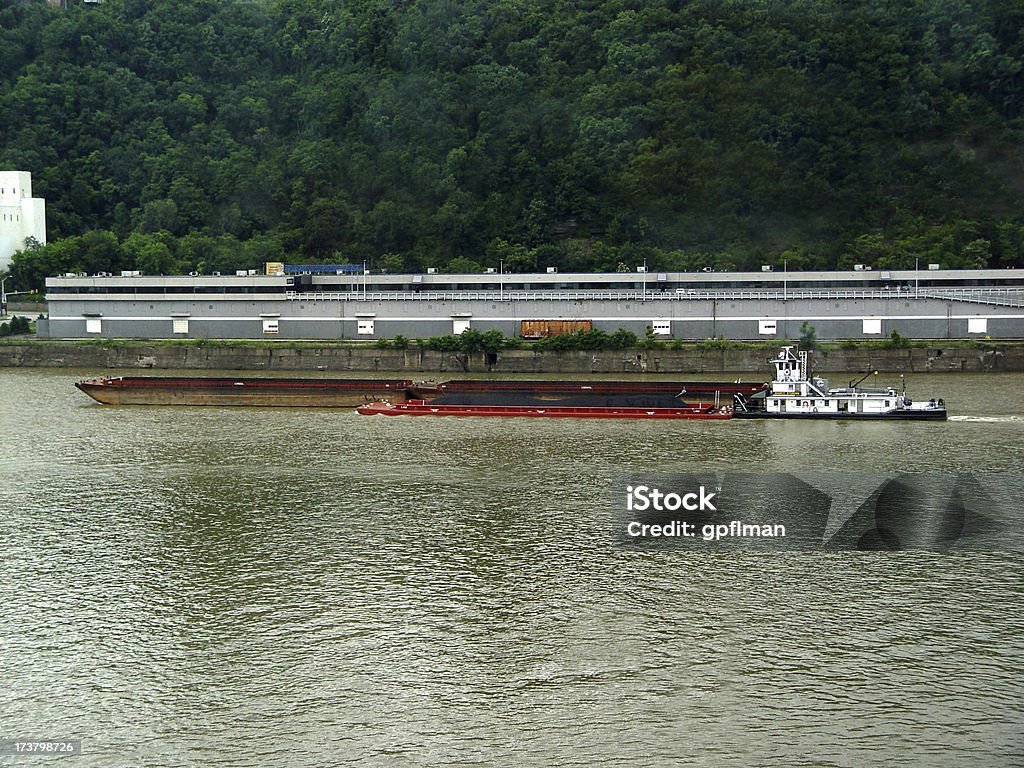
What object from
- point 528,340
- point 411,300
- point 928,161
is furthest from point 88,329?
point 928,161

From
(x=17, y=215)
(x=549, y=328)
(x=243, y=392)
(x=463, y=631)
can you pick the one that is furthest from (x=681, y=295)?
(x=17, y=215)

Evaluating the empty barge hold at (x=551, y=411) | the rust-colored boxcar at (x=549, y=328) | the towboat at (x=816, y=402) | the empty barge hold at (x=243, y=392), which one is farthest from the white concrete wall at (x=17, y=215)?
the towboat at (x=816, y=402)

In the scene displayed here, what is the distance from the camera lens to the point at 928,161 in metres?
68.9

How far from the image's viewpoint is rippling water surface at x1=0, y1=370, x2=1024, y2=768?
1189 centimetres

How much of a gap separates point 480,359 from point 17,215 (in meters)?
36.8

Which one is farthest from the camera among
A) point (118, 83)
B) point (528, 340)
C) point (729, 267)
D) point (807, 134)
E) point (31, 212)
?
point (118, 83)

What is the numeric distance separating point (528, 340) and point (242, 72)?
176ft

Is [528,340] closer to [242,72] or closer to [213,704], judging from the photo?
[213,704]

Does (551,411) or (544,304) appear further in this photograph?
(544,304)

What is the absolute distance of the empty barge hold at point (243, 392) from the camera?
111 feet

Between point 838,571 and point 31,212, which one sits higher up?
point 31,212

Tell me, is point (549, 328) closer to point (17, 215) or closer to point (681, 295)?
point (681, 295)

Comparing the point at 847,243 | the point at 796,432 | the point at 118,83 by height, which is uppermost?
the point at 118,83

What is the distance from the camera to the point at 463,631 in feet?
47.2
